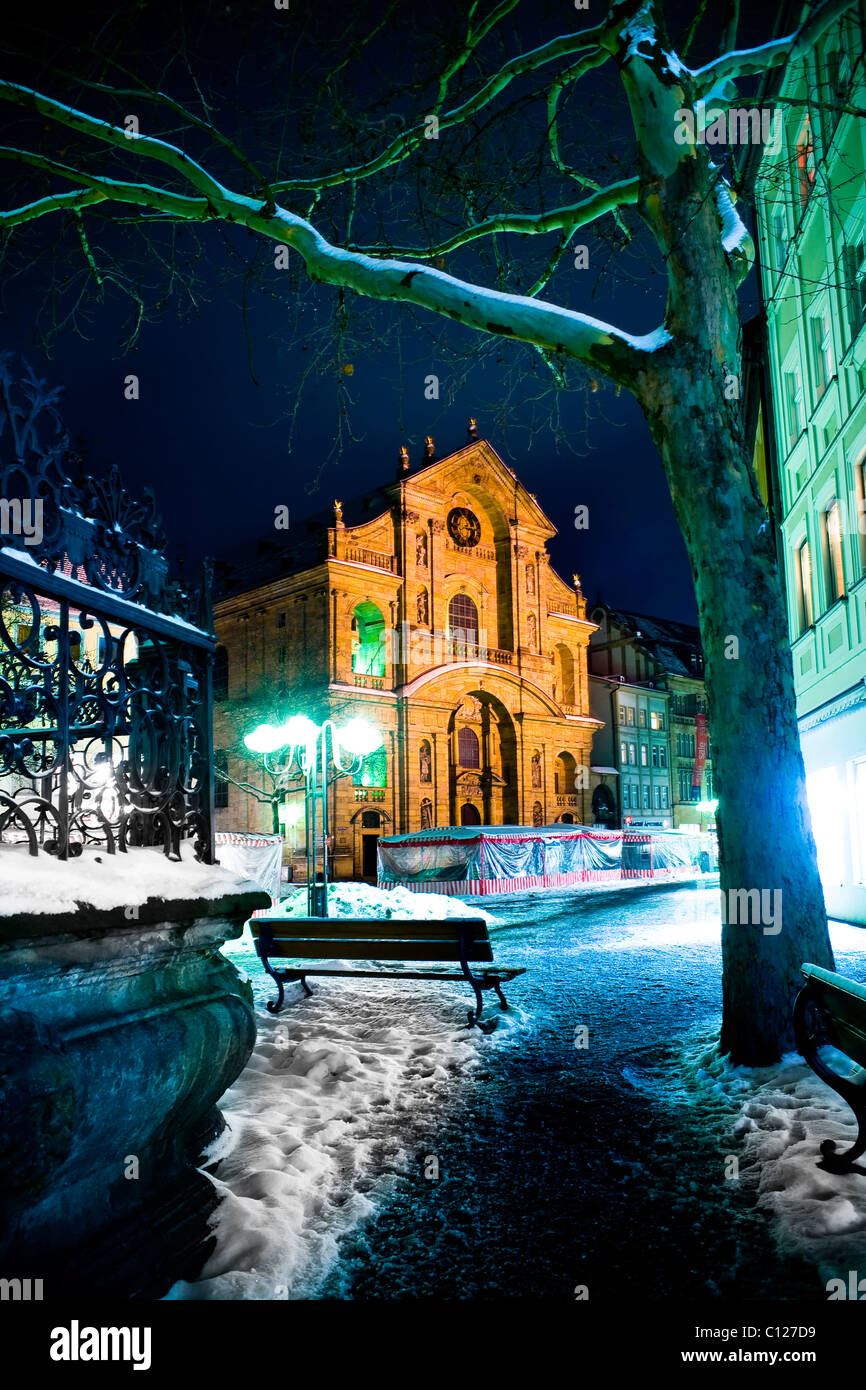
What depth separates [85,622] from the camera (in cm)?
369

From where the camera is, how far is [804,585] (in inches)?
691

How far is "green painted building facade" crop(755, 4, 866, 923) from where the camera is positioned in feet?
42.1

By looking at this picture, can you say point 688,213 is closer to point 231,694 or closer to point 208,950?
point 208,950

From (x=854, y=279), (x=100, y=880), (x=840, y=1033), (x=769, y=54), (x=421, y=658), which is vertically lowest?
(x=840, y=1033)

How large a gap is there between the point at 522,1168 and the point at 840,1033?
1.69 metres

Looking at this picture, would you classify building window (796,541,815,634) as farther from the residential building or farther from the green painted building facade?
the residential building

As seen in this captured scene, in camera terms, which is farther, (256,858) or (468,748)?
(468,748)

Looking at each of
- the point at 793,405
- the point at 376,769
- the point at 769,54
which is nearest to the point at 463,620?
the point at 376,769

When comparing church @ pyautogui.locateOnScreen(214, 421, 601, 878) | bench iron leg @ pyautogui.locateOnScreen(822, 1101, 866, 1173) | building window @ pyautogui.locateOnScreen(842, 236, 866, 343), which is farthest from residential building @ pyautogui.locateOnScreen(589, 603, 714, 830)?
bench iron leg @ pyautogui.locateOnScreen(822, 1101, 866, 1173)

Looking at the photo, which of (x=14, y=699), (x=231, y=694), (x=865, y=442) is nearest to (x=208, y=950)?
(x=14, y=699)

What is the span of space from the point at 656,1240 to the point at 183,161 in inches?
309

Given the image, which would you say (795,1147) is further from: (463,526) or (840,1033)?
(463,526)

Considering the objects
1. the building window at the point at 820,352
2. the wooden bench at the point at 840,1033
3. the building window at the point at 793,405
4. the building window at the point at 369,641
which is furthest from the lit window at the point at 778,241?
the building window at the point at 369,641

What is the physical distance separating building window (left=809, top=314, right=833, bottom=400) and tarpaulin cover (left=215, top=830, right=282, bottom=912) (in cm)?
1476
